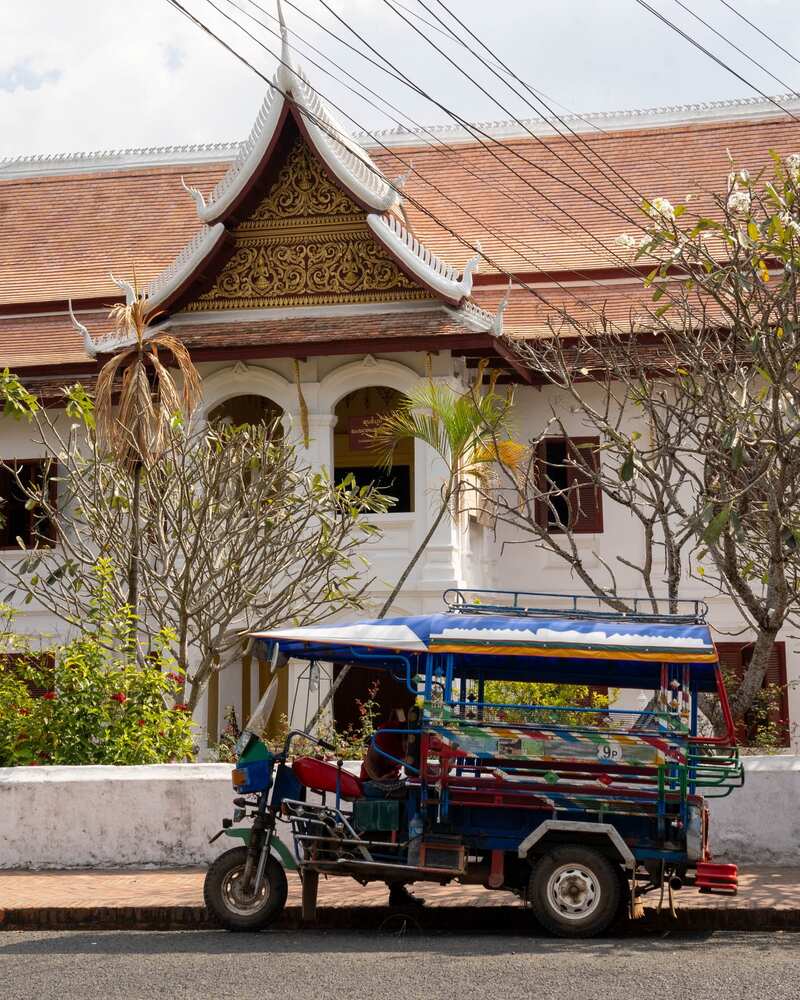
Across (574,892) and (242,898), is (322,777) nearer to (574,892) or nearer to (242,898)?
(242,898)

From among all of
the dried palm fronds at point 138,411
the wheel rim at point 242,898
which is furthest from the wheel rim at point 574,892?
the dried palm fronds at point 138,411

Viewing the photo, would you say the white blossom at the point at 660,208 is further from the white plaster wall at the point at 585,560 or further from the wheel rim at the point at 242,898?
the white plaster wall at the point at 585,560

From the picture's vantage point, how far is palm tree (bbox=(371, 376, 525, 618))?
→ 14375 millimetres

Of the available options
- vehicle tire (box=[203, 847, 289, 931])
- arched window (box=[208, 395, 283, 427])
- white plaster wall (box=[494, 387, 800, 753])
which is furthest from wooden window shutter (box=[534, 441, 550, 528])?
vehicle tire (box=[203, 847, 289, 931])

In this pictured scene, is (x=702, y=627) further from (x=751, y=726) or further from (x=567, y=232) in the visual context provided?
(x=567, y=232)

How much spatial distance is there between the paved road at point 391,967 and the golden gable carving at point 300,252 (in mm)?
9654

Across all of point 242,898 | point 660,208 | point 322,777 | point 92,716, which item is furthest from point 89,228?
point 242,898

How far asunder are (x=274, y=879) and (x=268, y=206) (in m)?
10.1

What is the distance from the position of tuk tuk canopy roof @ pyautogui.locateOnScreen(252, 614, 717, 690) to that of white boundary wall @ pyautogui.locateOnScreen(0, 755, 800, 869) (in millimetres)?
2010

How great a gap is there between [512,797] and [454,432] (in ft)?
19.2

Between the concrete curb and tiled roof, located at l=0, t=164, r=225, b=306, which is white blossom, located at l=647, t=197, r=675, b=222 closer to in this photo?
the concrete curb

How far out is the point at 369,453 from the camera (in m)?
20.1

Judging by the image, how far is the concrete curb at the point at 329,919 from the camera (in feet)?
30.7

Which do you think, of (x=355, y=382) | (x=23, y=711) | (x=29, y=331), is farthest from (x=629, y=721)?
(x=29, y=331)
